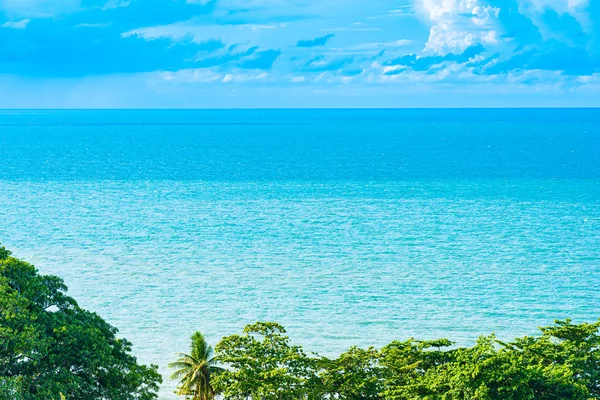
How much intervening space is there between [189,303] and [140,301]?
386 cm

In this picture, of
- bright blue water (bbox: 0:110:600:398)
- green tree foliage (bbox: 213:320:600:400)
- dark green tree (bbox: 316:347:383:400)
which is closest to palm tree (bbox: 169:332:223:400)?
green tree foliage (bbox: 213:320:600:400)

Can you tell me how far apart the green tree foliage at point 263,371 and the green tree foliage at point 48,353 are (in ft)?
10.4

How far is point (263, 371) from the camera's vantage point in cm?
2806

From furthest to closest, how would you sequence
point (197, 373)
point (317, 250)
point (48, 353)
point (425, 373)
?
point (317, 250) < point (197, 373) < point (425, 373) < point (48, 353)

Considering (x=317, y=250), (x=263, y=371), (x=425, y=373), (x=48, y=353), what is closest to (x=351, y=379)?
(x=425, y=373)

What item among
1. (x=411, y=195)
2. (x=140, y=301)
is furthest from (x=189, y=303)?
(x=411, y=195)

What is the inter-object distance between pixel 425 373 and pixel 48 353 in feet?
47.5

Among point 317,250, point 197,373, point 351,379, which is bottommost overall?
point 351,379

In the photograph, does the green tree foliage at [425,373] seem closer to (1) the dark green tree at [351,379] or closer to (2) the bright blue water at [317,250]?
(1) the dark green tree at [351,379]

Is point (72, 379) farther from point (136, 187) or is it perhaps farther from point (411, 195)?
point (136, 187)

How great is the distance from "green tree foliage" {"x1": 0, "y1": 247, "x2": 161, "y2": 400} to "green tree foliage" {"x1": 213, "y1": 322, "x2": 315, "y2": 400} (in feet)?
10.4

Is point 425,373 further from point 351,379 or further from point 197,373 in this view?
point 197,373

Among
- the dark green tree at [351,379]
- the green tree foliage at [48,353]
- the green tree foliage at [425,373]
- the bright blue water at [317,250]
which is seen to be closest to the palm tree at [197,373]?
the green tree foliage at [425,373]

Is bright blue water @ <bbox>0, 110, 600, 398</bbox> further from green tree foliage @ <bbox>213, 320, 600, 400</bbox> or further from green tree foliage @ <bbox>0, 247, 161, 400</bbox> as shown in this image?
green tree foliage @ <bbox>0, 247, 161, 400</bbox>
